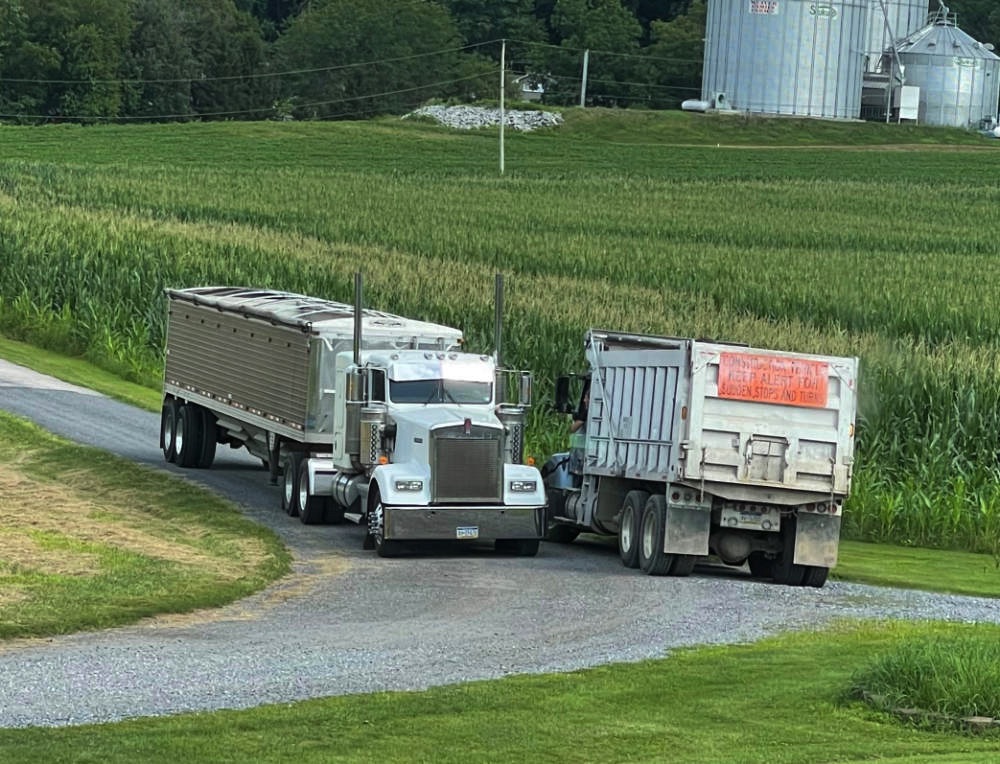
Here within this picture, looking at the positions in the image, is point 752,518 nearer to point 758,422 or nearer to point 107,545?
point 758,422

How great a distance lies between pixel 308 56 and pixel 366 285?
391 ft

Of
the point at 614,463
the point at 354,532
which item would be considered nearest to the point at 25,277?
the point at 354,532

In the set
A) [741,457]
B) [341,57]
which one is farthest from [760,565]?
[341,57]

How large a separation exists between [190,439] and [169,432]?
3.37 feet

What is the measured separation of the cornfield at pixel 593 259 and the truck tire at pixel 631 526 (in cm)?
377

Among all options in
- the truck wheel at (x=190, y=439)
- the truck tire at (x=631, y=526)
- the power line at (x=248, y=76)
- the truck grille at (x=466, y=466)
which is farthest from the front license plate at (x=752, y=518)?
the power line at (x=248, y=76)

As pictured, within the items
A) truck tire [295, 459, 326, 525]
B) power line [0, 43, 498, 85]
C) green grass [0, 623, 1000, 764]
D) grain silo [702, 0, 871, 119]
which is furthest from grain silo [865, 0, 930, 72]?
green grass [0, 623, 1000, 764]

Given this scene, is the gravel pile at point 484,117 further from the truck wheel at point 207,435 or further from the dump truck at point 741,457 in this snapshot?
the dump truck at point 741,457

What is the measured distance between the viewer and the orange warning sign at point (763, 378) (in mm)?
21578

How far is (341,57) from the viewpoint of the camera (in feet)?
526

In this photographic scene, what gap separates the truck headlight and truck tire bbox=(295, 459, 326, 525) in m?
3.17

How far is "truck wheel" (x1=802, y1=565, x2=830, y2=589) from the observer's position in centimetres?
2230

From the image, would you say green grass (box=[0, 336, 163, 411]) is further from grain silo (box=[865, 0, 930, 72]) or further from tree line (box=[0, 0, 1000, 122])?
tree line (box=[0, 0, 1000, 122])

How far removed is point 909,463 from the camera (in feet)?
91.0
